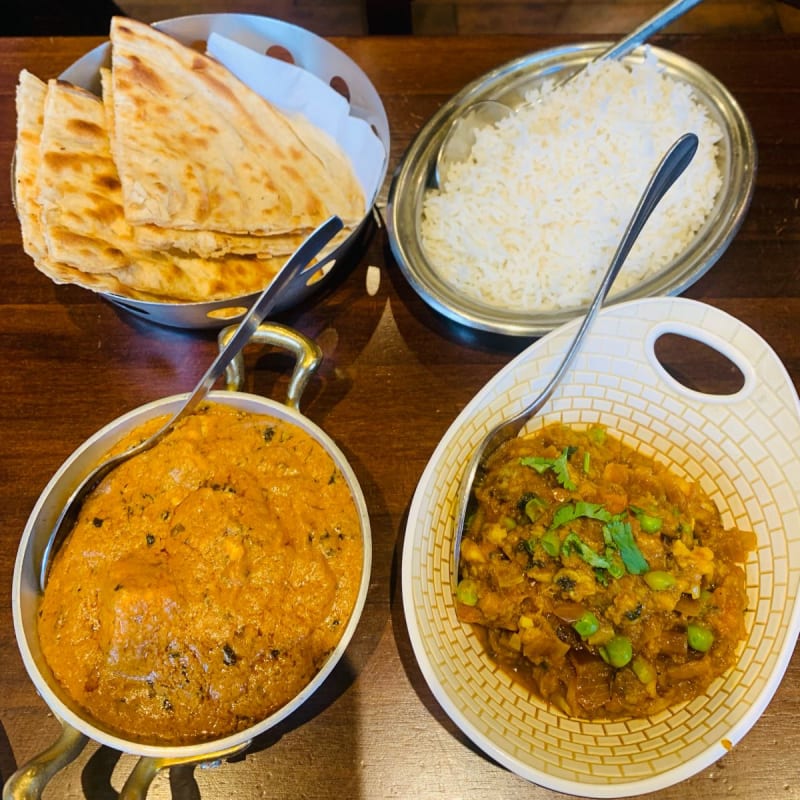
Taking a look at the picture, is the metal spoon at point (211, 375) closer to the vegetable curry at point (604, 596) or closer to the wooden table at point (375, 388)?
the wooden table at point (375, 388)

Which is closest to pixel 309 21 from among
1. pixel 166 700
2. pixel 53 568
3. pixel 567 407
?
pixel 567 407

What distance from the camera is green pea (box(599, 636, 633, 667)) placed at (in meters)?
1.25

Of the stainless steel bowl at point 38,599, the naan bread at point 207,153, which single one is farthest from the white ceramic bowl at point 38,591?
the naan bread at point 207,153

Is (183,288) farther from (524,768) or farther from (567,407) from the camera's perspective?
(524,768)

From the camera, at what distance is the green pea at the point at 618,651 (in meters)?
1.25

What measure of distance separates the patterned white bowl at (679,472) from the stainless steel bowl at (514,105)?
23 centimetres

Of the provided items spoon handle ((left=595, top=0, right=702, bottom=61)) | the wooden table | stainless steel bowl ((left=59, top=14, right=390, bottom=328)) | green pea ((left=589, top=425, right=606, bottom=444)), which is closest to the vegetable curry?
green pea ((left=589, top=425, right=606, bottom=444))

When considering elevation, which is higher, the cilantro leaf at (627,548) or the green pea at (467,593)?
the cilantro leaf at (627,548)

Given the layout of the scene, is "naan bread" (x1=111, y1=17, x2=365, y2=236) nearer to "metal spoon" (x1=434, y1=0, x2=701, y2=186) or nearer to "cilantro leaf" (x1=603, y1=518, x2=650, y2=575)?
"metal spoon" (x1=434, y1=0, x2=701, y2=186)

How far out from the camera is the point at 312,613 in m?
1.29

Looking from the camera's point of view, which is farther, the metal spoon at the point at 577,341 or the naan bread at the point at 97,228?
the naan bread at the point at 97,228

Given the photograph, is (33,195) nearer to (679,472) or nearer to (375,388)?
(375,388)

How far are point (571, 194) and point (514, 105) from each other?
424mm

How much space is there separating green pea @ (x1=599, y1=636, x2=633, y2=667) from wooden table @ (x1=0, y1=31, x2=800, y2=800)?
1.21 feet
